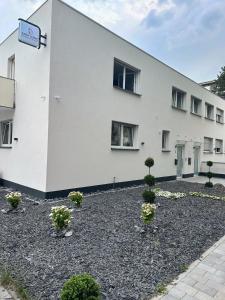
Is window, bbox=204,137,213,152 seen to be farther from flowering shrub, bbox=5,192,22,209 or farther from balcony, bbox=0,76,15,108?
flowering shrub, bbox=5,192,22,209

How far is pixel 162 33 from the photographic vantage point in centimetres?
1195

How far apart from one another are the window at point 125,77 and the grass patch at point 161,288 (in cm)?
921

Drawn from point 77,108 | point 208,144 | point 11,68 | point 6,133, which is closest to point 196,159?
point 208,144

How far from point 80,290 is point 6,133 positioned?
411 inches

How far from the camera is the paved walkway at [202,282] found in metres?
3.01

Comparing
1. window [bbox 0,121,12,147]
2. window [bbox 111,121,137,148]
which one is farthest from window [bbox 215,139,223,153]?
window [bbox 0,121,12,147]

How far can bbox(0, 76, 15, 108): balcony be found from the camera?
9.88m

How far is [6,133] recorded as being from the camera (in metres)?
11.5

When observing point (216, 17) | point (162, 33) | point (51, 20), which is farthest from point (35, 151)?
point (216, 17)

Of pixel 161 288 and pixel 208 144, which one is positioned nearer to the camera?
pixel 161 288

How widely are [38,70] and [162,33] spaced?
6.63m

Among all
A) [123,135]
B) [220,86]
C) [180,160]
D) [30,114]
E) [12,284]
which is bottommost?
[12,284]

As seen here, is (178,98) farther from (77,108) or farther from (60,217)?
(60,217)

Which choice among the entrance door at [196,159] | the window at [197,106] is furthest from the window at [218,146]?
the window at [197,106]
